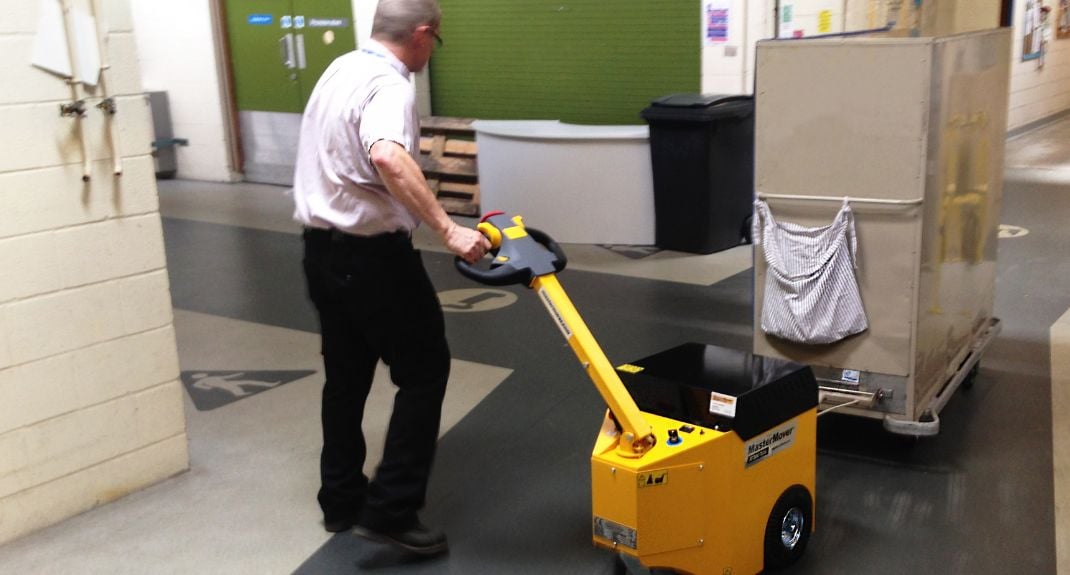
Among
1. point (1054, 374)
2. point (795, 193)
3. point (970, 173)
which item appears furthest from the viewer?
point (1054, 374)

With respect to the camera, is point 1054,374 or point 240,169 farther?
point 240,169

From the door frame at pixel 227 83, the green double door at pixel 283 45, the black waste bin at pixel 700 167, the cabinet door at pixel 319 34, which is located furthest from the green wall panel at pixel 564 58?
the door frame at pixel 227 83

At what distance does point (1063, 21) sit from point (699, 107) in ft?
32.0

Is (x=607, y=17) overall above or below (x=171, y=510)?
above

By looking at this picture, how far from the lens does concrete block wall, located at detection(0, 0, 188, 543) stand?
10.4 ft

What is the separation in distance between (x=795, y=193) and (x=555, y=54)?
4.97 m

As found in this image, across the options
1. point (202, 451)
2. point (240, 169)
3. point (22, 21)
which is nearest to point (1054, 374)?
point (202, 451)

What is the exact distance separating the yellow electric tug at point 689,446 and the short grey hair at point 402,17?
0.57 m

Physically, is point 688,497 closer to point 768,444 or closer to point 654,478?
point 654,478

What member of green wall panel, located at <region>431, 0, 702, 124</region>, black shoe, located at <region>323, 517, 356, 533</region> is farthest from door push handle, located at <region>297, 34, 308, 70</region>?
black shoe, located at <region>323, 517, 356, 533</region>

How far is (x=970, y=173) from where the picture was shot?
12.3ft

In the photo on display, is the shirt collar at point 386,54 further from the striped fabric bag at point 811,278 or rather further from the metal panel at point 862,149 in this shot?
the striped fabric bag at point 811,278

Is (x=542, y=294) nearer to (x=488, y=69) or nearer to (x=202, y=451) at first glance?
(x=202, y=451)

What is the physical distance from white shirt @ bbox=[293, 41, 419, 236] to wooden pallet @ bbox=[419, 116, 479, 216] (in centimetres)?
544
